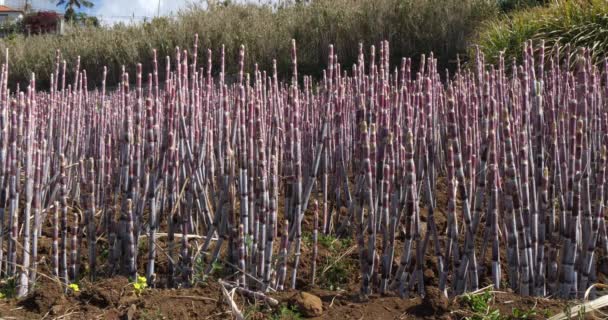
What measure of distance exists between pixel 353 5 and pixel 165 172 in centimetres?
774

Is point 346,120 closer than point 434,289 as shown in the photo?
No

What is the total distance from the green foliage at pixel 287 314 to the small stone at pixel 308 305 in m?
0.01

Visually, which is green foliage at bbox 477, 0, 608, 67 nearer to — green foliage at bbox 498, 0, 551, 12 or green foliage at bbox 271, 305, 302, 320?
green foliage at bbox 498, 0, 551, 12

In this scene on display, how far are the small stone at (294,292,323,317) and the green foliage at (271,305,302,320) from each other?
0.01 m

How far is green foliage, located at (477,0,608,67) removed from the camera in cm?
583

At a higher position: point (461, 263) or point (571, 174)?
point (571, 174)

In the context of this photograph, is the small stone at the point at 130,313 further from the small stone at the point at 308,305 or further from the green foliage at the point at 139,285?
the small stone at the point at 308,305

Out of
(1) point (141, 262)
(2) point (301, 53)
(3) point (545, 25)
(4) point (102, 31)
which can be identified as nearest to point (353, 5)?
(2) point (301, 53)

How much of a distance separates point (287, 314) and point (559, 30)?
17.4 feet

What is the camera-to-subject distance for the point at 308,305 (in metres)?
1.61

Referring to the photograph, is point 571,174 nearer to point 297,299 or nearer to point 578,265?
point 578,265

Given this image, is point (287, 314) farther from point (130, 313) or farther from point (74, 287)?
point (74, 287)

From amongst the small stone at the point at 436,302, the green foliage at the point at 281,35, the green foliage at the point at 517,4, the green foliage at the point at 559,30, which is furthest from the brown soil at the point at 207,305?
the green foliage at the point at 517,4

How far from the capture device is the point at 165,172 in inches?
78.4
